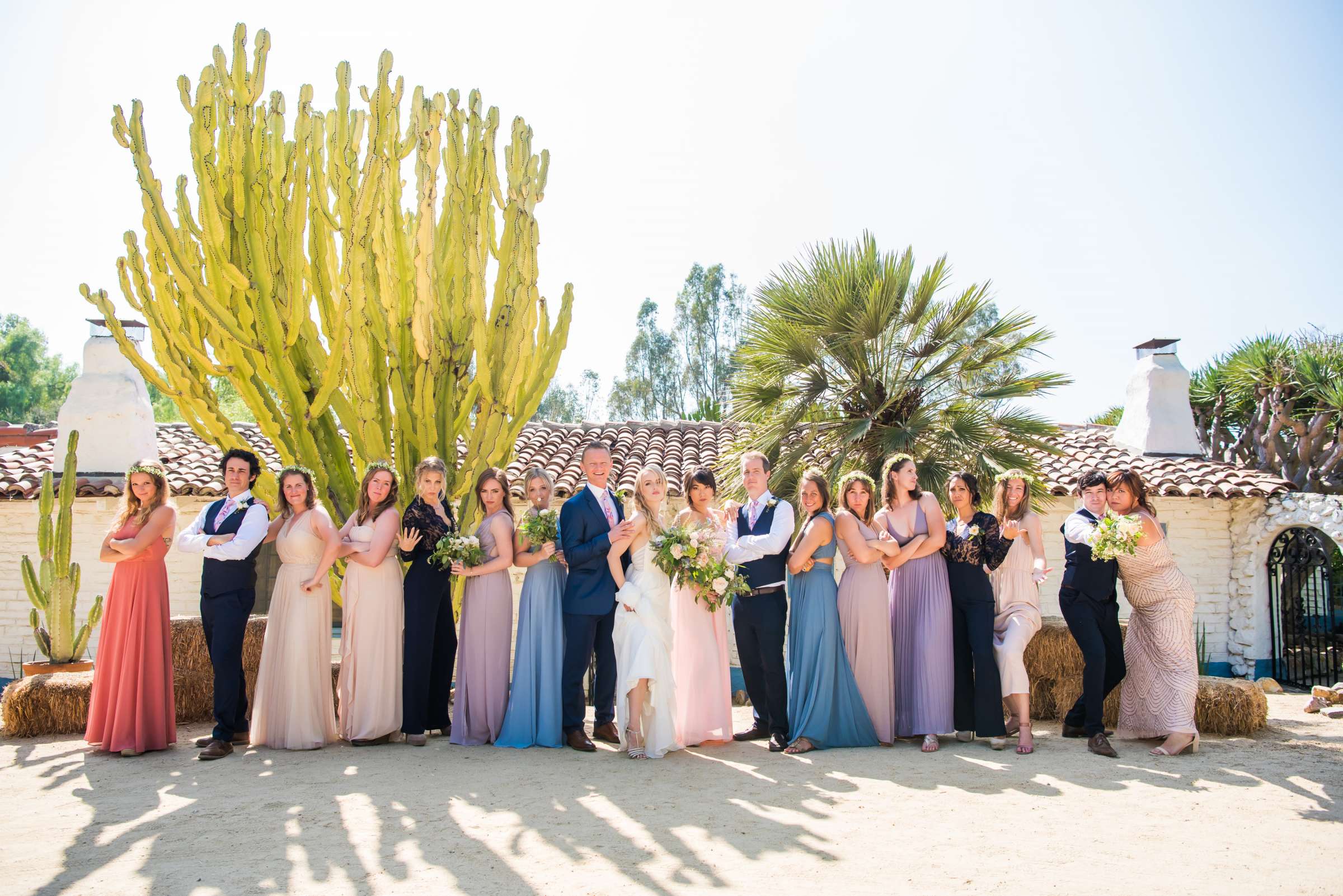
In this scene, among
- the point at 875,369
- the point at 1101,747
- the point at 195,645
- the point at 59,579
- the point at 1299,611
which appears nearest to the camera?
the point at 1101,747

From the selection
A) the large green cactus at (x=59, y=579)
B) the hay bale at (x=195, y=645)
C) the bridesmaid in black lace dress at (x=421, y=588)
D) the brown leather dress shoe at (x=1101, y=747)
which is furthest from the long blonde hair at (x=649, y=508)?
the large green cactus at (x=59, y=579)

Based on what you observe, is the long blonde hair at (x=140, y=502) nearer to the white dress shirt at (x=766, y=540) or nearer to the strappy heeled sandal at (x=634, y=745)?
the strappy heeled sandal at (x=634, y=745)

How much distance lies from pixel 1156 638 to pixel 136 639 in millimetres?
6790

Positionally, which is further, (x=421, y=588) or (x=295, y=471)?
(x=421, y=588)

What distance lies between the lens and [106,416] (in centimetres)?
1188

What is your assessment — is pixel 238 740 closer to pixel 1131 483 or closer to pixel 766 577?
pixel 766 577

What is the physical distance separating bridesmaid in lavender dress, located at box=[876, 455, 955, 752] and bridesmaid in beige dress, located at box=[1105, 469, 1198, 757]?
1.26 metres

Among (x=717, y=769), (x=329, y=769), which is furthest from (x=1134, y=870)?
→ (x=329, y=769)

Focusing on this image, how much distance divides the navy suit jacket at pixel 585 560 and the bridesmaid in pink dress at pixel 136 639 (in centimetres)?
262

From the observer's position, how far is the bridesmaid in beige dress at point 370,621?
618cm

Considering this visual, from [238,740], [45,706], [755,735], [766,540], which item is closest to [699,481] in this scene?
[766,540]

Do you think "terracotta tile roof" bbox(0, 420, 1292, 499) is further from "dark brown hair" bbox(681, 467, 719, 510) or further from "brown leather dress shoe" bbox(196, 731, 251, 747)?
"brown leather dress shoe" bbox(196, 731, 251, 747)

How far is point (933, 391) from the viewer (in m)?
8.82

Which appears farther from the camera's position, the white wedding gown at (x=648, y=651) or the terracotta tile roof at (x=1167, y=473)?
the terracotta tile roof at (x=1167, y=473)
